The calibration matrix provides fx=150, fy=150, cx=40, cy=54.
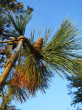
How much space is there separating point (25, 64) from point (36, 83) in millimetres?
397

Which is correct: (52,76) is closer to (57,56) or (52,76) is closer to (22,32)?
(57,56)

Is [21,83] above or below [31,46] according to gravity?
below

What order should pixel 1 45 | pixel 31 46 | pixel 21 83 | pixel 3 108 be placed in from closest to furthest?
1. pixel 3 108
2. pixel 21 83
3. pixel 31 46
4. pixel 1 45

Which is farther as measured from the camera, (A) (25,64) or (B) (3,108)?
(A) (25,64)

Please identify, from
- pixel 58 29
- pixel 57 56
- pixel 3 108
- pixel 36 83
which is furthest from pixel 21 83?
pixel 58 29

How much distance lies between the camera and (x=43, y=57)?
282cm

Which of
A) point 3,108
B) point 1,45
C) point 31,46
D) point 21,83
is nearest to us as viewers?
point 3,108

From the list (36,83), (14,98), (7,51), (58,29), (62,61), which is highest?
(58,29)

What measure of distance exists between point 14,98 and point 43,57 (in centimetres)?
90

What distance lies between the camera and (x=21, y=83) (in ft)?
8.19

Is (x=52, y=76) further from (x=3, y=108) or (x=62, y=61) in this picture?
(x=3, y=108)

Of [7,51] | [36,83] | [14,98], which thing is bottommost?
[14,98]

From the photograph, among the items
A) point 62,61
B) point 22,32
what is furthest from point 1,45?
point 62,61

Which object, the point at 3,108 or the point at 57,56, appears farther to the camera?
the point at 57,56
